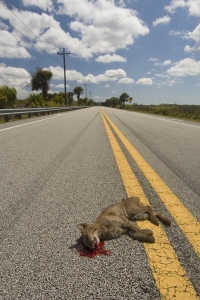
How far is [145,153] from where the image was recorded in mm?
4688

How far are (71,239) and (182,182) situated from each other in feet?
5.66

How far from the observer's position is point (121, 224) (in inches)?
72.0

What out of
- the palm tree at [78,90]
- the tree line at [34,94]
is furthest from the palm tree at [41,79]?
the palm tree at [78,90]

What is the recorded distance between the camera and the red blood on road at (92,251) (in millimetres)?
1572

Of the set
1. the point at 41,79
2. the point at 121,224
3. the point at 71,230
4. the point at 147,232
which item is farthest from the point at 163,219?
the point at 41,79

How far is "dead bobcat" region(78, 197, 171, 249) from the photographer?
5.43 ft

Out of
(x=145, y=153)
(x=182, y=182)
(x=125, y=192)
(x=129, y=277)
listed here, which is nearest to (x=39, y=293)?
(x=129, y=277)

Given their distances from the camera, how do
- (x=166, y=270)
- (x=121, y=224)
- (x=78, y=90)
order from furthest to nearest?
(x=78, y=90) < (x=121, y=224) < (x=166, y=270)

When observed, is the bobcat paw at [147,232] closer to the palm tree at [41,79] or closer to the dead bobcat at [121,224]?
the dead bobcat at [121,224]

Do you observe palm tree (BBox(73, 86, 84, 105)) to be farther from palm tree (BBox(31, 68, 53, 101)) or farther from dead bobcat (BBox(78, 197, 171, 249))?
dead bobcat (BBox(78, 197, 171, 249))

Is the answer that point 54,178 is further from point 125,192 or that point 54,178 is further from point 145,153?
point 145,153

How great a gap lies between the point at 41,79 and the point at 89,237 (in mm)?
48742

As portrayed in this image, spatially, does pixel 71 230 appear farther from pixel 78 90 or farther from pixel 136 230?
pixel 78 90

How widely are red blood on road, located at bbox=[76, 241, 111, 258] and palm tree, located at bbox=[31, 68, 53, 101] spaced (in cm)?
4794
